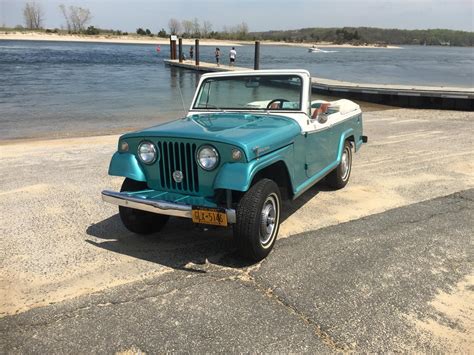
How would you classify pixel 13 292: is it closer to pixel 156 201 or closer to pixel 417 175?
pixel 156 201

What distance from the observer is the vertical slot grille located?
395 cm

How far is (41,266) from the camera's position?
12.9 feet

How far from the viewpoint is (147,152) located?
414 cm

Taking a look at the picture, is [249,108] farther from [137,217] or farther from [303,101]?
[137,217]

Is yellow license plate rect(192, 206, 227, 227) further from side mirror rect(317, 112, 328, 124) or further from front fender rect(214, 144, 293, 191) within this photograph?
side mirror rect(317, 112, 328, 124)

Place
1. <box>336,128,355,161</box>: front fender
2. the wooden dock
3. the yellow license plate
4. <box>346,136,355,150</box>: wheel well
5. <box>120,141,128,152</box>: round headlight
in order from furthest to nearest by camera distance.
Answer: the wooden dock
<box>346,136,355,150</box>: wheel well
<box>336,128,355,161</box>: front fender
<box>120,141,128,152</box>: round headlight
the yellow license plate

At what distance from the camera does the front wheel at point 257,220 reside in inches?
144

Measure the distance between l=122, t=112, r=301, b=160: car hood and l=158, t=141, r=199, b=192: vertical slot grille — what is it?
0.34 ft

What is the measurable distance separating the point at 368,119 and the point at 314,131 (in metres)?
9.07

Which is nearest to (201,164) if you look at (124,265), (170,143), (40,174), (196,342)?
(170,143)

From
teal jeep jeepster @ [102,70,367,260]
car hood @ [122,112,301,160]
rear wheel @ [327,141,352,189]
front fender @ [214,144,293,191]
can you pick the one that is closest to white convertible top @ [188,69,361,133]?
teal jeep jeepster @ [102,70,367,260]

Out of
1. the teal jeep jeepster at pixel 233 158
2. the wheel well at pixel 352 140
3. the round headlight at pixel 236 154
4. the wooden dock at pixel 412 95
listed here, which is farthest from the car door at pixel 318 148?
the wooden dock at pixel 412 95

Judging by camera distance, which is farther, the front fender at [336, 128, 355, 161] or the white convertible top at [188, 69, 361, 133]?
the front fender at [336, 128, 355, 161]

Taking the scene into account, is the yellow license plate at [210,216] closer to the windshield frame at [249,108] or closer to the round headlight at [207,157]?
the round headlight at [207,157]
